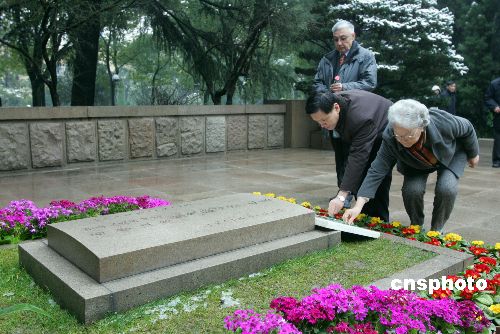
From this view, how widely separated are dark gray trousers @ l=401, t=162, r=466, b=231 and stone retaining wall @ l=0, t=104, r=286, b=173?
243 inches

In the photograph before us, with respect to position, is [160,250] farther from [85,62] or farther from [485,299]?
[85,62]

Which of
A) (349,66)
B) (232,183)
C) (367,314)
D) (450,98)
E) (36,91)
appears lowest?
(232,183)

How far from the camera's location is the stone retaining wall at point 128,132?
8086mm

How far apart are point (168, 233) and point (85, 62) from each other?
8551 millimetres

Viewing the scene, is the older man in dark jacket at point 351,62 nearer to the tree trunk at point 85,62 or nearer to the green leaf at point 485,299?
the green leaf at point 485,299

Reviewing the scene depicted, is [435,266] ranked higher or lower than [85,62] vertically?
lower

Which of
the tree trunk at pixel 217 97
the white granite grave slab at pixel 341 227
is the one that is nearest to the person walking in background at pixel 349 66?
the white granite grave slab at pixel 341 227

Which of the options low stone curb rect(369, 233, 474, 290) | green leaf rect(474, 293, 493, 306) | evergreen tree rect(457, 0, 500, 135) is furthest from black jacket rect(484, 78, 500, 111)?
green leaf rect(474, 293, 493, 306)

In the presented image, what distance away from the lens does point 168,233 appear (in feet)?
9.96

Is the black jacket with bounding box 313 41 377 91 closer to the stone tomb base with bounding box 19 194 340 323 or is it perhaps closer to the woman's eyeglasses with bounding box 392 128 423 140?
the woman's eyeglasses with bounding box 392 128 423 140

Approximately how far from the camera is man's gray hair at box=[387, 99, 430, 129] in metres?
3.31

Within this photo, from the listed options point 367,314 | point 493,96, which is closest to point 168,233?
point 367,314

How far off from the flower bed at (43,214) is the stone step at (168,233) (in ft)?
3.09

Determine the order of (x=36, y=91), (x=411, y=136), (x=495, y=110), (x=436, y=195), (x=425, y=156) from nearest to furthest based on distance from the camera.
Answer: (x=411, y=136) → (x=425, y=156) → (x=436, y=195) → (x=495, y=110) → (x=36, y=91)
